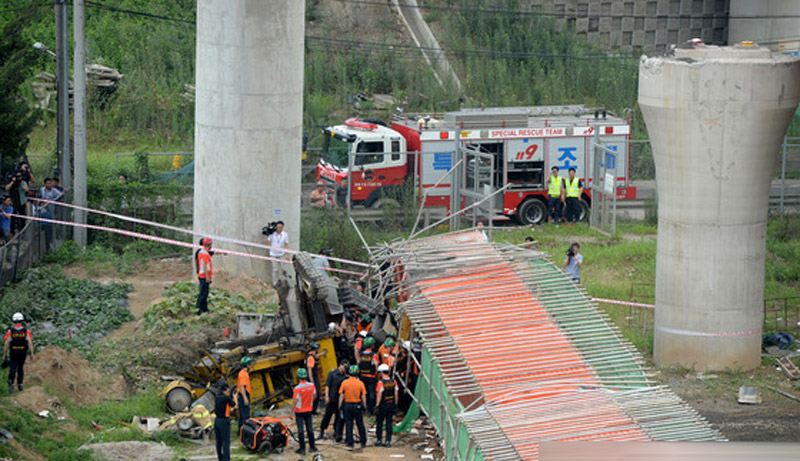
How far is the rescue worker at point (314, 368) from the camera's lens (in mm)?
17078

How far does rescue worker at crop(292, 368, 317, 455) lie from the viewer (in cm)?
1617

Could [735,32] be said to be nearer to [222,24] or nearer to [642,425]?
[222,24]

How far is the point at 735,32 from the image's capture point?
52.1 metres

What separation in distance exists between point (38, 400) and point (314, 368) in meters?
4.33

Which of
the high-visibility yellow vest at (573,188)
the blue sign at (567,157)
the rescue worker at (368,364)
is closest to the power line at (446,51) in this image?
the blue sign at (567,157)

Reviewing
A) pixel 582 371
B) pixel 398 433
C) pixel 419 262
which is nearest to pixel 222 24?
pixel 419 262

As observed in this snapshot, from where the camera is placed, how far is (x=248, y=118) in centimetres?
2469

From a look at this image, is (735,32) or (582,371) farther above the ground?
(735,32)

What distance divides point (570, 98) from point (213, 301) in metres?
24.8

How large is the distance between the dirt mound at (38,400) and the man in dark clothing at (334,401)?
409cm

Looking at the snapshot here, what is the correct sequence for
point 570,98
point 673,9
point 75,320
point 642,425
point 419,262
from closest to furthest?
point 642,425, point 419,262, point 75,320, point 570,98, point 673,9

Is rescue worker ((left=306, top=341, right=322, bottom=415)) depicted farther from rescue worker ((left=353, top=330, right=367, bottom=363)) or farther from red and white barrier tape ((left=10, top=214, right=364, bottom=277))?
red and white barrier tape ((left=10, top=214, right=364, bottom=277))

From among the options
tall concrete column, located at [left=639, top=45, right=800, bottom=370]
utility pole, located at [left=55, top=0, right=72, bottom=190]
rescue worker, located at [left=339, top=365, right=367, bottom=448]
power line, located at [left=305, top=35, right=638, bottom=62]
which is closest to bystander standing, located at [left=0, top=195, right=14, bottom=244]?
utility pole, located at [left=55, top=0, right=72, bottom=190]

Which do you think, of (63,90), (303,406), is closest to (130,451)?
(303,406)
